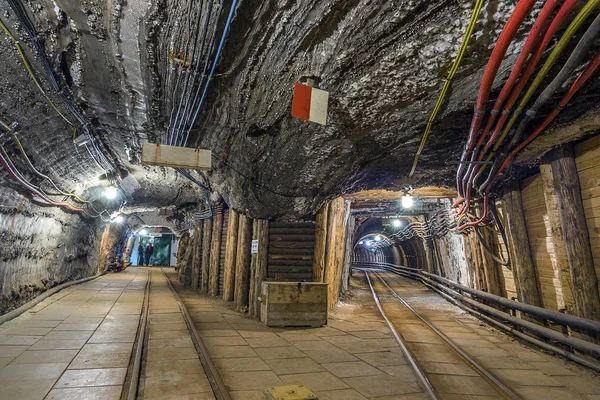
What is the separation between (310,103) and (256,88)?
142 centimetres

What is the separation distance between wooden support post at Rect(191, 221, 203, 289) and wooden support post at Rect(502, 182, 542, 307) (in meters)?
11.1

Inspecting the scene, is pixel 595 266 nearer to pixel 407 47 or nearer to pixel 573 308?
pixel 573 308

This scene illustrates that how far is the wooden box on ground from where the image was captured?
6.66 m

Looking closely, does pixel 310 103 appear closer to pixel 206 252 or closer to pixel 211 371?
pixel 211 371

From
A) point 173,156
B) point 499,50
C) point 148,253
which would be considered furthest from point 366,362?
point 148,253

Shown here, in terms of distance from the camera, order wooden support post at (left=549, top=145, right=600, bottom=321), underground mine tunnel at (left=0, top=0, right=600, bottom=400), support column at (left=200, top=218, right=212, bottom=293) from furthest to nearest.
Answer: support column at (left=200, top=218, right=212, bottom=293) → wooden support post at (left=549, top=145, right=600, bottom=321) → underground mine tunnel at (left=0, top=0, right=600, bottom=400)

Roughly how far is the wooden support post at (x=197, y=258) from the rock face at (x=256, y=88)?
240 inches

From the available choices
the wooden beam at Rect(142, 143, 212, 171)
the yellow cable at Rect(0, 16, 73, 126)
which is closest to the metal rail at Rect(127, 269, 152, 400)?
the wooden beam at Rect(142, 143, 212, 171)

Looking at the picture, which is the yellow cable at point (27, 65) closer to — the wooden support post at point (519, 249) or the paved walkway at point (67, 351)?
the paved walkway at point (67, 351)

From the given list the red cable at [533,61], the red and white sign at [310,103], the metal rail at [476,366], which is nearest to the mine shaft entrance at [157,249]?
the metal rail at [476,366]

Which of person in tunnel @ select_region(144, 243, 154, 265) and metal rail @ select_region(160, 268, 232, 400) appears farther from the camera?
person in tunnel @ select_region(144, 243, 154, 265)

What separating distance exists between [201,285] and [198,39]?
10828mm

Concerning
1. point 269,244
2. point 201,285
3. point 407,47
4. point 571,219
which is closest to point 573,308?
point 571,219

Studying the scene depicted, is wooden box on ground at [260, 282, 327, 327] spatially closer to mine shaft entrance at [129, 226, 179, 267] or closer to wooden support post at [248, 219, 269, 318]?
wooden support post at [248, 219, 269, 318]
